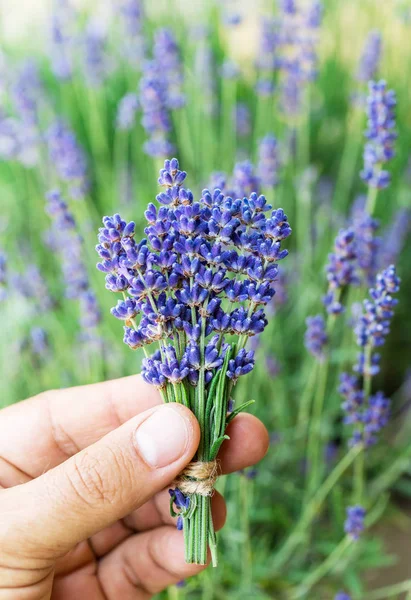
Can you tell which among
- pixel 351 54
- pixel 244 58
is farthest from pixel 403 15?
pixel 244 58

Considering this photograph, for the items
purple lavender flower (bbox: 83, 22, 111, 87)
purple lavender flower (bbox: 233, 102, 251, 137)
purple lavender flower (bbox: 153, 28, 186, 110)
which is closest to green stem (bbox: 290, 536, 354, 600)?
purple lavender flower (bbox: 153, 28, 186, 110)


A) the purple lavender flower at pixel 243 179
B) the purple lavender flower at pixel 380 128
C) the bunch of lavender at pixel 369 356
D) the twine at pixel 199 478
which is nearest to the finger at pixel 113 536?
the twine at pixel 199 478

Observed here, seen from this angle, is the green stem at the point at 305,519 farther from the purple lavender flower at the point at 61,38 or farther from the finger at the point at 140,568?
the purple lavender flower at the point at 61,38

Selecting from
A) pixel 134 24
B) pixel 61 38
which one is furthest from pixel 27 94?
pixel 134 24

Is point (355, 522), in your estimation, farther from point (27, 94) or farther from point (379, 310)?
point (27, 94)

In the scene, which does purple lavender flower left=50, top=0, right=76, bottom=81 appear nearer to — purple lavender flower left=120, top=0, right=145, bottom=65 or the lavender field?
the lavender field

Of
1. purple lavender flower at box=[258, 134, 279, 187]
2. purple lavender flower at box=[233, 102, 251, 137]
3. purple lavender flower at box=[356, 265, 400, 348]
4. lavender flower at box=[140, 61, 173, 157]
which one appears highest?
A: purple lavender flower at box=[233, 102, 251, 137]
